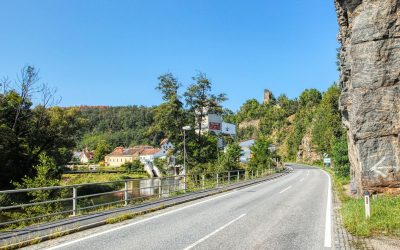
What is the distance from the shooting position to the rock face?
49.9 ft

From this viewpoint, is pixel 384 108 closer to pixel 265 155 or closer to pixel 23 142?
pixel 23 142

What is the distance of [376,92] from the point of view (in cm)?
1590

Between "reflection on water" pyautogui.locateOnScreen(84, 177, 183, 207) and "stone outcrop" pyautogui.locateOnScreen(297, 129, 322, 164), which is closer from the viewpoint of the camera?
"reflection on water" pyautogui.locateOnScreen(84, 177, 183, 207)

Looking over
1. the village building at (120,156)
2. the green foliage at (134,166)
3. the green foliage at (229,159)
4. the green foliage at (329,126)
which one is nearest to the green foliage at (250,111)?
the village building at (120,156)

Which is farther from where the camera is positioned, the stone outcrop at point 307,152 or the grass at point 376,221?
the stone outcrop at point 307,152

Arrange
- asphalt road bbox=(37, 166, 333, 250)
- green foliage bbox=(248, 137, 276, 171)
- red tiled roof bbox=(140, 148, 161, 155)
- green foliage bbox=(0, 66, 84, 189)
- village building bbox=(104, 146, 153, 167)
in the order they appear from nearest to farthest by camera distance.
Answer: asphalt road bbox=(37, 166, 333, 250) → green foliage bbox=(0, 66, 84, 189) → green foliage bbox=(248, 137, 276, 171) → red tiled roof bbox=(140, 148, 161, 155) → village building bbox=(104, 146, 153, 167)

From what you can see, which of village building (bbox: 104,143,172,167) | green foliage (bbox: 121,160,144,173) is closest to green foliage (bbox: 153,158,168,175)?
green foliage (bbox: 121,160,144,173)

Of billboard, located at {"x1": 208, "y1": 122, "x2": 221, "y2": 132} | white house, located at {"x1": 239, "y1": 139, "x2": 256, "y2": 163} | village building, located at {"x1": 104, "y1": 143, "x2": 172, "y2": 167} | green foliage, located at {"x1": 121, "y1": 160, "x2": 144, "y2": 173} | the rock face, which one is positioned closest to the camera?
the rock face

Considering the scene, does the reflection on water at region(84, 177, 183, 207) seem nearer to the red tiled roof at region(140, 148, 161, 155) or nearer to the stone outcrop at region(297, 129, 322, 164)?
the stone outcrop at region(297, 129, 322, 164)

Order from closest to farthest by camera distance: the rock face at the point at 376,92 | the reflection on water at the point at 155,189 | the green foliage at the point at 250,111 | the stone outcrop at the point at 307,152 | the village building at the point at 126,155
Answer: the rock face at the point at 376,92
the reflection on water at the point at 155,189
the stone outcrop at the point at 307,152
the village building at the point at 126,155
the green foliage at the point at 250,111

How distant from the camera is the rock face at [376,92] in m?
15.2

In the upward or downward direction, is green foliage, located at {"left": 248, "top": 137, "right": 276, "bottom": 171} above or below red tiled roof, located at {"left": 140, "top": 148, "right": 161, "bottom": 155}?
below

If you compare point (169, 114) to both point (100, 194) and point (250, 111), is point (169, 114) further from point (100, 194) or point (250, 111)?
point (250, 111)

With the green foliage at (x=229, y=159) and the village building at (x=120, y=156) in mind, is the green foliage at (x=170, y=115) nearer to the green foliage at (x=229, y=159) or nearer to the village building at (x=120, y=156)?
the green foliage at (x=229, y=159)
